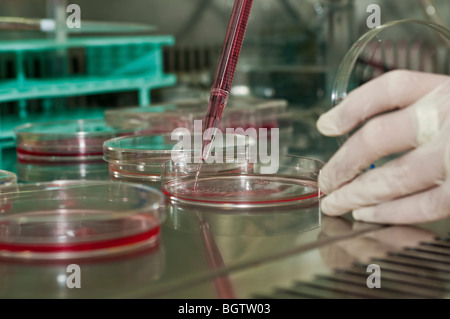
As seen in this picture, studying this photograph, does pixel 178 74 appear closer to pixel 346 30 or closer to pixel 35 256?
pixel 346 30

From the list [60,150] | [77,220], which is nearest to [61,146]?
[60,150]

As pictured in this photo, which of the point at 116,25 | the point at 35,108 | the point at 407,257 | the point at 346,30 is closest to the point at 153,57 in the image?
the point at 116,25

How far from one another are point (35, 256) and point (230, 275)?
21 cm

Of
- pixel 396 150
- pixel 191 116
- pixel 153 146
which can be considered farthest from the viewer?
pixel 191 116

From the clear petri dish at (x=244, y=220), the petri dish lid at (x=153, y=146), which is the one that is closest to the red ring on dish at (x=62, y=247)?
the clear petri dish at (x=244, y=220)

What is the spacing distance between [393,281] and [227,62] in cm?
43

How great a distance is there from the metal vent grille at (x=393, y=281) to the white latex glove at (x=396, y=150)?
8cm

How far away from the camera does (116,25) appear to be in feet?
7.63

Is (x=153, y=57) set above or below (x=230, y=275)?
above

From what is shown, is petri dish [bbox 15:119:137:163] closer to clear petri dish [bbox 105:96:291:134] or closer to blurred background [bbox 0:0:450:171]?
clear petri dish [bbox 105:96:291:134]

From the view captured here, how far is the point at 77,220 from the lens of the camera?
72 centimetres

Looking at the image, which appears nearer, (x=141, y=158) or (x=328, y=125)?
(x=328, y=125)

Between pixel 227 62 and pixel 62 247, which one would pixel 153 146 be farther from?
pixel 62 247

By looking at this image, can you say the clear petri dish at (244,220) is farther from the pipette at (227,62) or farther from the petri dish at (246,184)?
the pipette at (227,62)
